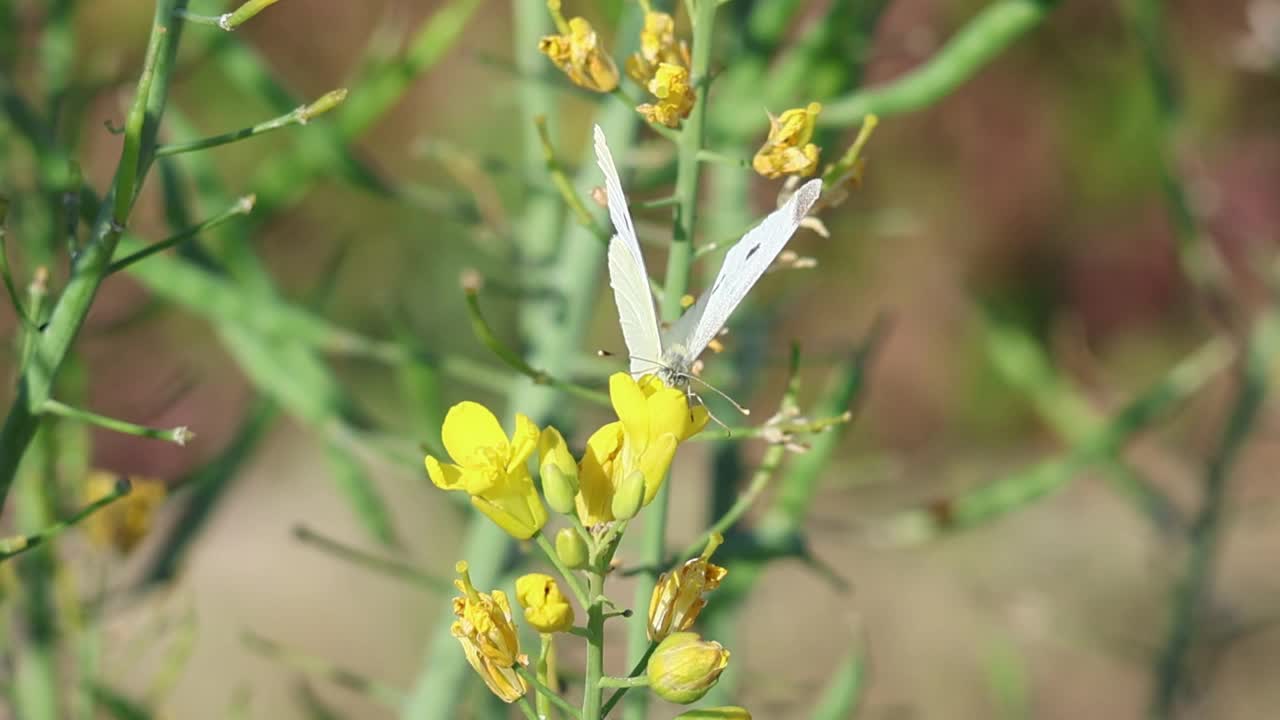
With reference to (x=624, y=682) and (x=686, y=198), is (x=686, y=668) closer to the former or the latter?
(x=624, y=682)

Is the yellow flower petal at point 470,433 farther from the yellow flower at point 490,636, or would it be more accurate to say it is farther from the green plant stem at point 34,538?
the green plant stem at point 34,538

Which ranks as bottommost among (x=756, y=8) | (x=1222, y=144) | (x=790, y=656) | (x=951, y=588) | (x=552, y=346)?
(x=552, y=346)

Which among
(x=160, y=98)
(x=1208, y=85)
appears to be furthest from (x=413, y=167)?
(x=160, y=98)

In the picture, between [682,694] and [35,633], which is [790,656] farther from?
[682,694]

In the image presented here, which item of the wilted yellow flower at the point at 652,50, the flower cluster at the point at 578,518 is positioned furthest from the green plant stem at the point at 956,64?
the flower cluster at the point at 578,518

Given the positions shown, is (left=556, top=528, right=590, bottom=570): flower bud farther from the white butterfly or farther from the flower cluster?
the white butterfly

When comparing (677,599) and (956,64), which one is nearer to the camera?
(677,599)

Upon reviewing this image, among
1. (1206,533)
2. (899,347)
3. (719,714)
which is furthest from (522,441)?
(899,347)
